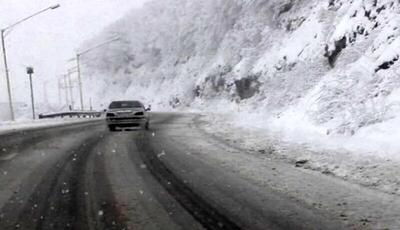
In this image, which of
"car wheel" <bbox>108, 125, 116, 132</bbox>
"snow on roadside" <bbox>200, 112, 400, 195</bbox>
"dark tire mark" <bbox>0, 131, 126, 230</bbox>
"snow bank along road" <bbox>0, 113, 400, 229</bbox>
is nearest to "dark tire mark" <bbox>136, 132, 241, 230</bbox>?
"snow bank along road" <bbox>0, 113, 400, 229</bbox>

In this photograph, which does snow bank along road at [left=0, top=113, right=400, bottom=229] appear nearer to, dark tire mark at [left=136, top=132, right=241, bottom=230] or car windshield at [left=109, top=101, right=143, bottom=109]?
dark tire mark at [left=136, top=132, right=241, bottom=230]

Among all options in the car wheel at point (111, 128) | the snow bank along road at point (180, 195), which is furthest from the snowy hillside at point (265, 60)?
the car wheel at point (111, 128)

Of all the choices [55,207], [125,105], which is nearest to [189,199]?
[55,207]

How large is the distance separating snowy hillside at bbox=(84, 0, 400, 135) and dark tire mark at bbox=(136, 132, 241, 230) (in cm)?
634

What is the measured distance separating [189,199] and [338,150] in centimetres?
597

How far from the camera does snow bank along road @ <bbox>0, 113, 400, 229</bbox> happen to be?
23.4 ft

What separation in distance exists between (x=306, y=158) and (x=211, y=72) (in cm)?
5167

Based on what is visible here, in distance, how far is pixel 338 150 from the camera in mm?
13352

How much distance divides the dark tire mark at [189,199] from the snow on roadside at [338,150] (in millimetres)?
2875

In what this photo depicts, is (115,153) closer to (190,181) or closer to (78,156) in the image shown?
(78,156)

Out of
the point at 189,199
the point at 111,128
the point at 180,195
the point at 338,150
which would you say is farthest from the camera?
the point at 111,128

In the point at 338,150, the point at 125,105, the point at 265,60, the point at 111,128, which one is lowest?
the point at 111,128

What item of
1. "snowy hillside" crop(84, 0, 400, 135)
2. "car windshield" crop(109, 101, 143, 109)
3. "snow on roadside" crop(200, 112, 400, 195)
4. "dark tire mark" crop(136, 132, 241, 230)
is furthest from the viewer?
"car windshield" crop(109, 101, 143, 109)

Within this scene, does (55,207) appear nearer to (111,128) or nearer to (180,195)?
(180,195)
